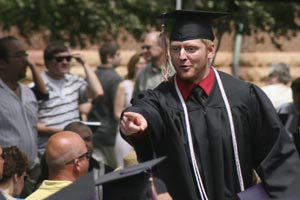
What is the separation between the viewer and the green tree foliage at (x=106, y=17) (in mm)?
14016

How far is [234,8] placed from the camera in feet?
31.9

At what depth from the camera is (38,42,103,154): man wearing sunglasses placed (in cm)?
996

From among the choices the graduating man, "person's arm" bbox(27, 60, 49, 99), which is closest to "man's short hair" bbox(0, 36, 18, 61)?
"person's arm" bbox(27, 60, 49, 99)

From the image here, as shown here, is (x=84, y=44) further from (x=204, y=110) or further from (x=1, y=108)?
(x=204, y=110)

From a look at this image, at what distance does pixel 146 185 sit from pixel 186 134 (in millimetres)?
721

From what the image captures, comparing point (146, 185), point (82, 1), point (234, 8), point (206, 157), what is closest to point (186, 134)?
point (206, 157)

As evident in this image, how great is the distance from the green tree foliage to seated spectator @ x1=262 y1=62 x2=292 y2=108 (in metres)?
2.20

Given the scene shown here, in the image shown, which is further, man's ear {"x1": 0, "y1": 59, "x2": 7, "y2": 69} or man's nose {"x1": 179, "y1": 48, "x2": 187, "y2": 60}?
man's ear {"x1": 0, "y1": 59, "x2": 7, "y2": 69}

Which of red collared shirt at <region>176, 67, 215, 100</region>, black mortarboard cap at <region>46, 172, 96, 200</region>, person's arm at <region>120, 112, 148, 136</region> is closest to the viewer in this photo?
black mortarboard cap at <region>46, 172, 96, 200</region>

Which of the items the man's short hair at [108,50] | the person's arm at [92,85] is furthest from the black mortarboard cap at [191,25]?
the man's short hair at [108,50]

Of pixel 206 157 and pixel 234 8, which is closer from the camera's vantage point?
pixel 206 157

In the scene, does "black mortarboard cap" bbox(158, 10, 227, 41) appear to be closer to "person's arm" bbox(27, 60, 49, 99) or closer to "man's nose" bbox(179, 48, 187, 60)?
"man's nose" bbox(179, 48, 187, 60)

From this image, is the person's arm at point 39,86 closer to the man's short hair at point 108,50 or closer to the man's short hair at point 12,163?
the man's short hair at point 108,50

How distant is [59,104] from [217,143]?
13.3ft
